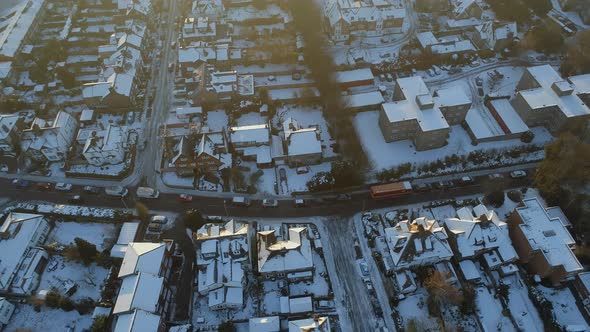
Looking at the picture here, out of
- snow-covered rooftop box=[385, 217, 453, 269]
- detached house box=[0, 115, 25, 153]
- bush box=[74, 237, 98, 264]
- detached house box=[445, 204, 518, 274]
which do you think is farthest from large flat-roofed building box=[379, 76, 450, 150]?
detached house box=[0, 115, 25, 153]

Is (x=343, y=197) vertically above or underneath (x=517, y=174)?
underneath

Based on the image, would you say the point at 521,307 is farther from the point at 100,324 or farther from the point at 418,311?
the point at 100,324

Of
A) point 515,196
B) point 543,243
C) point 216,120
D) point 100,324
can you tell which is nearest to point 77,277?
point 100,324

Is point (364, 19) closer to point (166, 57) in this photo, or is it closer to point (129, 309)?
point (166, 57)

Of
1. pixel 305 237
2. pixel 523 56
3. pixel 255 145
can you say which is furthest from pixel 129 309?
pixel 523 56

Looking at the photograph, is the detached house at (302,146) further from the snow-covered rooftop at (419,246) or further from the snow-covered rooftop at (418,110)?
the snow-covered rooftop at (419,246)

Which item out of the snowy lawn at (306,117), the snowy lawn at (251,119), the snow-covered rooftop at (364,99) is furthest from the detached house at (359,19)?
the snowy lawn at (251,119)
